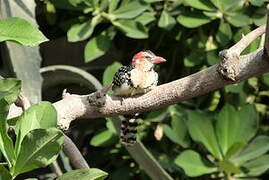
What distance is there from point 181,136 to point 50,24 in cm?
59

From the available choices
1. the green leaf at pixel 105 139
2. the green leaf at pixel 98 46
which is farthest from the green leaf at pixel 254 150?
the green leaf at pixel 98 46

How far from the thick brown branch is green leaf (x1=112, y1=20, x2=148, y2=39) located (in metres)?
0.81

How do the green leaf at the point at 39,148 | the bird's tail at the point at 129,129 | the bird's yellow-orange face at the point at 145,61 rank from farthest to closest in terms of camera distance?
the bird's yellow-orange face at the point at 145,61 < the bird's tail at the point at 129,129 < the green leaf at the point at 39,148

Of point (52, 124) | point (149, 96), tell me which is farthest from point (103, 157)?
point (52, 124)

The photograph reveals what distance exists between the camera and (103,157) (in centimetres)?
236

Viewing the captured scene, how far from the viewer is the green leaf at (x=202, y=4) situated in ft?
6.06

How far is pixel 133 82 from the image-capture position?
133 centimetres

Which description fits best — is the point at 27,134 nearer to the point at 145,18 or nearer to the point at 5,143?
the point at 5,143

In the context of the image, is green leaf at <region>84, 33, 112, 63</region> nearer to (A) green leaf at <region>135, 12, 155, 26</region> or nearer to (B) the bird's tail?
(A) green leaf at <region>135, 12, 155, 26</region>

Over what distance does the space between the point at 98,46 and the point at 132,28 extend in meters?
0.13

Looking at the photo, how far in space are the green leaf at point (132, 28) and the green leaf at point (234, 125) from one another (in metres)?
0.35

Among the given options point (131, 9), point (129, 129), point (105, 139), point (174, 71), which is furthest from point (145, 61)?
point (174, 71)

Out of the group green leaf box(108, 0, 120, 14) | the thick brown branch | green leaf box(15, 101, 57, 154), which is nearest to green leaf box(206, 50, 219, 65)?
green leaf box(108, 0, 120, 14)

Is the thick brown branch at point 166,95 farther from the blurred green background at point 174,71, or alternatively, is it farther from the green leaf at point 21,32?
the blurred green background at point 174,71
